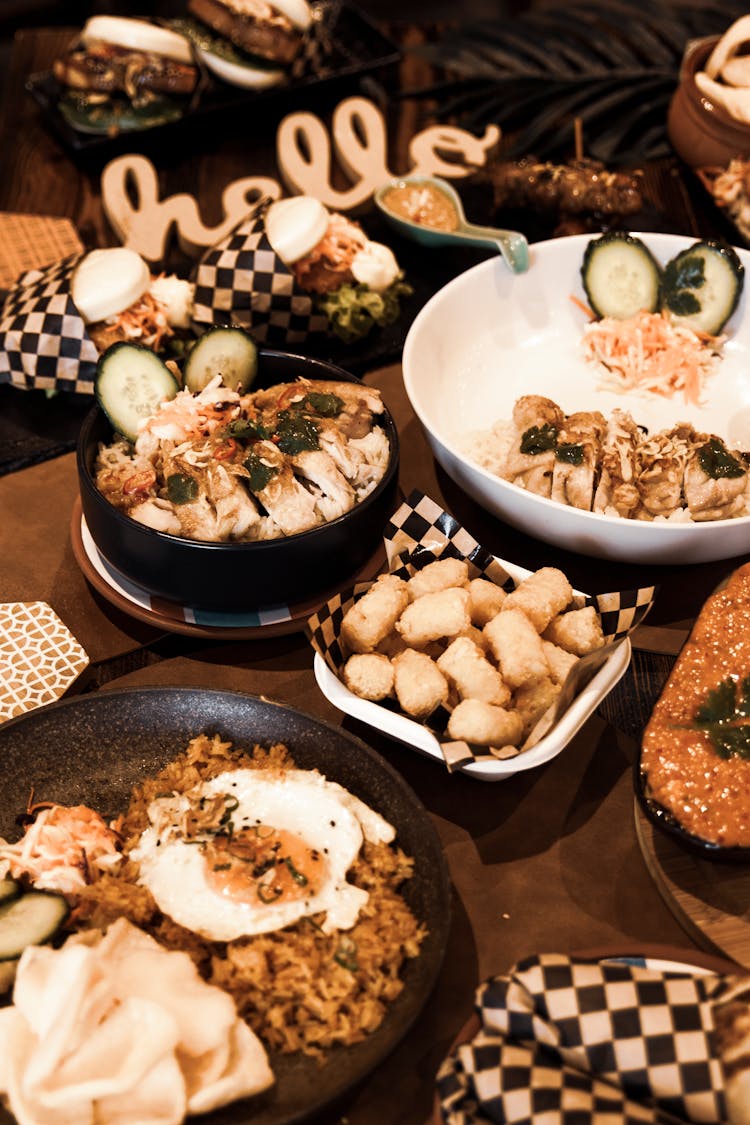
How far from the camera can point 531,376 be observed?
12.6 feet

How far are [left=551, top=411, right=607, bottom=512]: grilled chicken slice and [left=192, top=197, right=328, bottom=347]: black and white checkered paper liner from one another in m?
1.24

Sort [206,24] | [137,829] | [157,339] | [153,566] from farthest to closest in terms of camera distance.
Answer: [206,24] < [157,339] < [153,566] < [137,829]

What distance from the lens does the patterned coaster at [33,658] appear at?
9.18ft

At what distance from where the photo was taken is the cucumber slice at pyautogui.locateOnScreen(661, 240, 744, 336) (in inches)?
151

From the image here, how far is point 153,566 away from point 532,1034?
1.54m

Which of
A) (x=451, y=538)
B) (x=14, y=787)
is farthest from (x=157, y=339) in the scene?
(x=14, y=787)

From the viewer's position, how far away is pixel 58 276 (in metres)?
3.75

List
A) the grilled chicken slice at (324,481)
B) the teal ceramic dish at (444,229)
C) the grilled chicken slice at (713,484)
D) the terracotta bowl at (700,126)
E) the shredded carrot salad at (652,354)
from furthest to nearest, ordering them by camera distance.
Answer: the terracotta bowl at (700,126)
the teal ceramic dish at (444,229)
the shredded carrot salad at (652,354)
the grilled chicken slice at (713,484)
the grilled chicken slice at (324,481)

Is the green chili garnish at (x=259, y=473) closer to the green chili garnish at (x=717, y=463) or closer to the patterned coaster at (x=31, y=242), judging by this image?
the green chili garnish at (x=717, y=463)

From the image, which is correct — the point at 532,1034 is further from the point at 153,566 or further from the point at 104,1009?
the point at 153,566

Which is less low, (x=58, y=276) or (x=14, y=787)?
(x=58, y=276)

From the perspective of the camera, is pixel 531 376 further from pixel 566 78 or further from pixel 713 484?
pixel 566 78

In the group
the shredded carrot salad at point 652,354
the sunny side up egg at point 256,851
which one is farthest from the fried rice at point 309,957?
the shredded carrot salad at point 652,354

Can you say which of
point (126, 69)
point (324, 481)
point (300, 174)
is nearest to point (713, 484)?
point (324, 481)
